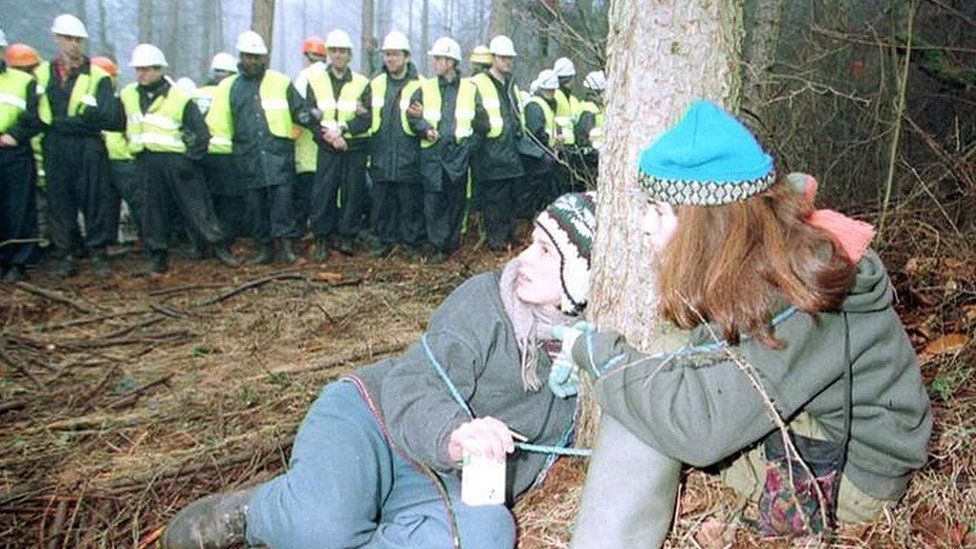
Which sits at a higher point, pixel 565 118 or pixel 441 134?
pixel 565 118

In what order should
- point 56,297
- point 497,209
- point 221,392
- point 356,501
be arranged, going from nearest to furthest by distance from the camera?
point 356,501 < point 221,392 < point 56,297 < point 497,209

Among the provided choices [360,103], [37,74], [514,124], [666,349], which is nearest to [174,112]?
[37,74]

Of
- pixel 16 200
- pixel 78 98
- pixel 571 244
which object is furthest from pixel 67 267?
pixel 571 244

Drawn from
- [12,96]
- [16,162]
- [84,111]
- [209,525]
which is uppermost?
[12,96]

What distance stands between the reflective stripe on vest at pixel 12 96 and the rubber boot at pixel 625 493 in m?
7.00

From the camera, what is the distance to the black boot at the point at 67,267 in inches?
281

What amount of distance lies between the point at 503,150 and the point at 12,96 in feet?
16.2

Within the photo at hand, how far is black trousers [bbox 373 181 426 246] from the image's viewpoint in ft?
27.7

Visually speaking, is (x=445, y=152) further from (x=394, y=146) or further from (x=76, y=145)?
(x=76, y=145)

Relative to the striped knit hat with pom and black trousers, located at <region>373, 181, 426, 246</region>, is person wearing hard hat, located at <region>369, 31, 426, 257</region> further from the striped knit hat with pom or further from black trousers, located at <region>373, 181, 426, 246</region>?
the striped knit hat with pom

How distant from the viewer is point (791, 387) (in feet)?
5.48

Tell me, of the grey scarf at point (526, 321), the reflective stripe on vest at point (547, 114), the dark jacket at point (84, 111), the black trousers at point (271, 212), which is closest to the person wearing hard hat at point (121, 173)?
the dark jacket at point (84, 111)

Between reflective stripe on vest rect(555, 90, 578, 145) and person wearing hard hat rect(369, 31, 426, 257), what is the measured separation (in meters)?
2.20

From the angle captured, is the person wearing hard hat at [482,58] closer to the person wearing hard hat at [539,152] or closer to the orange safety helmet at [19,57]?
the person wearing hard hat at [539,152]
